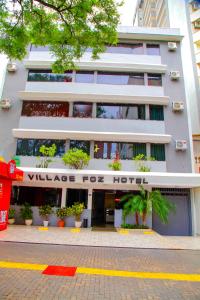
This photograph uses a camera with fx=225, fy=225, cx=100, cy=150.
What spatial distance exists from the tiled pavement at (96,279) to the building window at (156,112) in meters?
Result: 10.6

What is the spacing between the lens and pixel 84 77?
17875 millimetres

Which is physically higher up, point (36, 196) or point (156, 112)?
point (156, 112)

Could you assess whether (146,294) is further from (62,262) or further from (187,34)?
(187,34)

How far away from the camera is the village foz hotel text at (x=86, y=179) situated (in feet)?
44.7

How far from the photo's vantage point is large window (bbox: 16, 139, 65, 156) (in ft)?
52.6

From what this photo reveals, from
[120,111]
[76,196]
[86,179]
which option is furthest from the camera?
[120,111]

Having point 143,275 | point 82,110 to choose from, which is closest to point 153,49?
point 82,110

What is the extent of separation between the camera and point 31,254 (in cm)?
754

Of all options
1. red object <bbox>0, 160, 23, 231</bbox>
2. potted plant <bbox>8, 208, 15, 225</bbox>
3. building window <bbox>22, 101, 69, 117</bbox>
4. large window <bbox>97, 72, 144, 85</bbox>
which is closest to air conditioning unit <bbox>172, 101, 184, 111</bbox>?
large window <bbox>97, 72, 144, 85</bbox>

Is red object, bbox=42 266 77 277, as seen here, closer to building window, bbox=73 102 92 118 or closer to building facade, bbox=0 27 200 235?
building facade, bbox=0 27 200 235

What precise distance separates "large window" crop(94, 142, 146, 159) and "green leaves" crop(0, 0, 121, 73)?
7.82 metres

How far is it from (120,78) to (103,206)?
9.96 meters

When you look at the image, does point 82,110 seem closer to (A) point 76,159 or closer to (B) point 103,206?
(A) point 76,159

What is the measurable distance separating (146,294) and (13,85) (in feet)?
55.8
